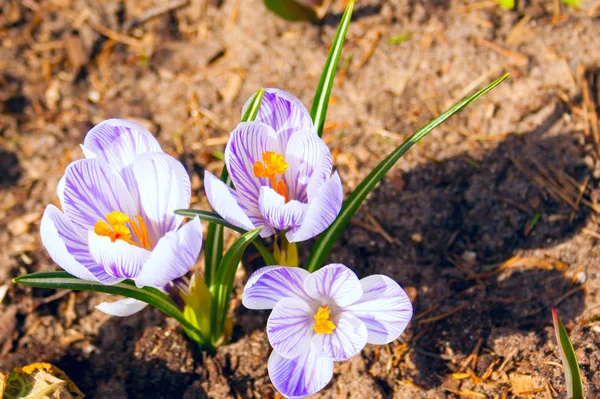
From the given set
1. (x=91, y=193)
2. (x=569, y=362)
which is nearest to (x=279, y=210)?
Answer: (x=91, y=193)

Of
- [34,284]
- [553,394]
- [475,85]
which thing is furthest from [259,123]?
[475,85]

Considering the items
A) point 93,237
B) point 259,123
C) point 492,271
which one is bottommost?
point 492,271

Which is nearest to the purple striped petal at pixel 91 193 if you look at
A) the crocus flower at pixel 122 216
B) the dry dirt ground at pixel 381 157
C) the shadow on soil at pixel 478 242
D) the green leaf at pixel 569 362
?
the crocus flower at pixel 122 216

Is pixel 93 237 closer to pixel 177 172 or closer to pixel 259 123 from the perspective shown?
pixel 177 172

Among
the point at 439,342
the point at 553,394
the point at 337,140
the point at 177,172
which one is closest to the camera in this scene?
the point at 177,172

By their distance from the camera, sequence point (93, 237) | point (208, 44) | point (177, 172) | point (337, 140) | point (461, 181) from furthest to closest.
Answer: point (208, 44) < point (337, 140) < point (461, 181) < point (177, 172) < point (93, 237)

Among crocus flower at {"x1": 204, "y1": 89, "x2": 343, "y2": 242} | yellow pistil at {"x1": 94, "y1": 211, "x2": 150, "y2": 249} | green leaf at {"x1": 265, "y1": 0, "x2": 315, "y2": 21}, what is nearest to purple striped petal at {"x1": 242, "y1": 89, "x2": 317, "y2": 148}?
crocus flower at {"x1": 204, "y1": 89, "x2": 343, "y2": 242}

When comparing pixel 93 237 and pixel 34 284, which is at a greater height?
pixel 93 237

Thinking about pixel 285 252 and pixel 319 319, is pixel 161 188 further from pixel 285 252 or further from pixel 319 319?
pixel 319 319
